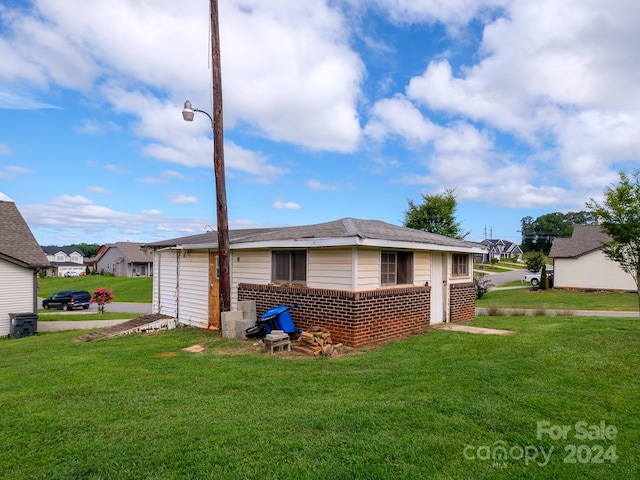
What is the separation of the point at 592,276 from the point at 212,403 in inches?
1261

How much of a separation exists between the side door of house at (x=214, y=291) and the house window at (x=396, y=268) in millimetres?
5179

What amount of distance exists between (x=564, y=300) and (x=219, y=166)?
2287cm

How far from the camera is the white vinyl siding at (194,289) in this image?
466 inches

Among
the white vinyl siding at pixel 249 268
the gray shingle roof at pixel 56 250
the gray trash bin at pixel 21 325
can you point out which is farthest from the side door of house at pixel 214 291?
the gray shingle roof at pixel 56 250

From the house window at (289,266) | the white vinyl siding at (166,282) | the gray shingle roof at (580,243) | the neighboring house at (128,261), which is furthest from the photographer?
the neighboring house at (128,261)

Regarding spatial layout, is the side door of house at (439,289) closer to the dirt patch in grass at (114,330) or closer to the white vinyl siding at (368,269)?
the white vinyl siding at (368,269)

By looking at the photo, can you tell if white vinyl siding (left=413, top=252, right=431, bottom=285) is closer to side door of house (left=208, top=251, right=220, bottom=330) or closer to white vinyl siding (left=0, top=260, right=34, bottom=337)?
side door of house (left=208, top=251, right=220, bottom=330)

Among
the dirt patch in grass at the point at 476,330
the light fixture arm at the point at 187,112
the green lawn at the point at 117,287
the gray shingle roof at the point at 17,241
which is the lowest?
the green lawn at the point at 117,287

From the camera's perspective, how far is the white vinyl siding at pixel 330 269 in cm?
828

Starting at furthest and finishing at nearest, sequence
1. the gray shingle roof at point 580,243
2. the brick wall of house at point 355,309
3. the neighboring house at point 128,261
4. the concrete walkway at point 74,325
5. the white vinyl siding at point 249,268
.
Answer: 1. the neighboring house at point 128,261
2. the gray shingle roof at point 580,243
3. the concrete walkway at point 74,325
4. the white vinyl siding at point 249,268
5. the brick wall of house at point 355,309

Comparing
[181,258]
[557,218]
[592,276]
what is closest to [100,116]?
[181,258]

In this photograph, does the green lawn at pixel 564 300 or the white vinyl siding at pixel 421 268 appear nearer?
the white vinyl siding at pixel 421 268

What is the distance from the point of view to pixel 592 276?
91.8 feet

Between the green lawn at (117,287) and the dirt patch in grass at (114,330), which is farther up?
the dirt patch in grass at (114,330)
